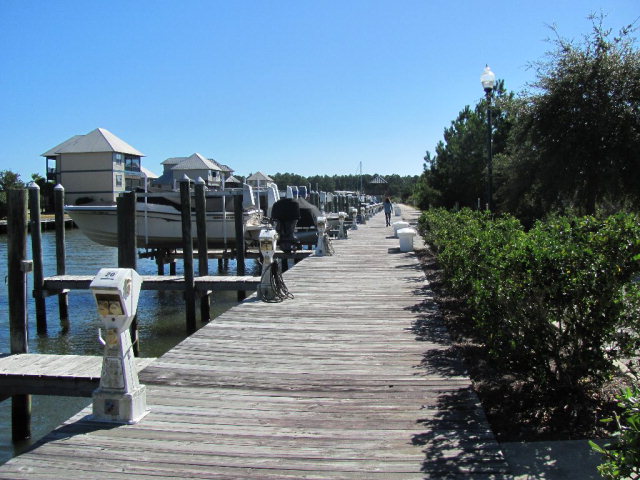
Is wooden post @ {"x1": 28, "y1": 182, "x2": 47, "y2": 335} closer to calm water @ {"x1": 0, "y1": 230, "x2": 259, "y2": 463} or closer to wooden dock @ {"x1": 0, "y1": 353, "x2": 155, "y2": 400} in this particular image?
calm water @ {"x1": 0, "y1": 230, "x2": 259, "y2": 463}

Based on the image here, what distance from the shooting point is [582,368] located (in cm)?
440

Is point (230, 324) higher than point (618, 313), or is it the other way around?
point (618, 313)

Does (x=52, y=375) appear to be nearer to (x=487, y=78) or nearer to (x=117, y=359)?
(x=117, y=359)

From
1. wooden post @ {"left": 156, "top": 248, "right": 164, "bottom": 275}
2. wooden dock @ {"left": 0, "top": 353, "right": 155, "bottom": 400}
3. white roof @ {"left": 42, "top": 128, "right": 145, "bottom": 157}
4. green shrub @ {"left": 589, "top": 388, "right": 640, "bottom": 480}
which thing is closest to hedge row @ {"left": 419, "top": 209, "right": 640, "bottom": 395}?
green shrub @ {"left": 589, "top": 388, "right": 640, "bottom": 480}

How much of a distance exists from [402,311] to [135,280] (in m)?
4.71

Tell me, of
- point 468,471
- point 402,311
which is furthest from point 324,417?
point 402,311

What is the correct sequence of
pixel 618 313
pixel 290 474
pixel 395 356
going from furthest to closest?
1. pixel 395 356
2. pixel 618 313
3. pixel 290 474

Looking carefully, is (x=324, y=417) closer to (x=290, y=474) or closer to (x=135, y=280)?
(x=290, y=474)

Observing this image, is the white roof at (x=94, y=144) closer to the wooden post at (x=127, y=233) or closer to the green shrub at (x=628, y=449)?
the wooden post at (x=127, y=233)

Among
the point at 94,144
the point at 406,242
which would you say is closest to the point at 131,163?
the point at 94,144

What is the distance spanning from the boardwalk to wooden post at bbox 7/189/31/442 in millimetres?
2643

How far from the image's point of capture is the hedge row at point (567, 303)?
4.23m

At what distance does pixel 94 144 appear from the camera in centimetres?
6850

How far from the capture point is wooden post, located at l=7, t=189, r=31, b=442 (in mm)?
7307
